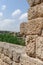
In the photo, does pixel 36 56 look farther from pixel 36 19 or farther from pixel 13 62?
pixel 13 62

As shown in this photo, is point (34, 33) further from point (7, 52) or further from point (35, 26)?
point (7, 52)

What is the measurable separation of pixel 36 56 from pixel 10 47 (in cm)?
228

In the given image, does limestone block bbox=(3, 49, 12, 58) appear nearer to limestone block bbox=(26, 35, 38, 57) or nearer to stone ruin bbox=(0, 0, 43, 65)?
stone ruin bbox=(0, 0, 43, 65)

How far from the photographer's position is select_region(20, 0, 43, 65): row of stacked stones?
3.03 m

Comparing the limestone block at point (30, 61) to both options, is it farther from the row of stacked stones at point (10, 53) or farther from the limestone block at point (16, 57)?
the limestone block at point (16, 57)

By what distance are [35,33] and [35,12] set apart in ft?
1.02

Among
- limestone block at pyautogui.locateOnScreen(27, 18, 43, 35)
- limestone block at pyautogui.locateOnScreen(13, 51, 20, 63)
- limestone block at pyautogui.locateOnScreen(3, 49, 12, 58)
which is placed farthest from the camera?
limestone block at pyautogui.locateOnScreen(3, 49, 12, 58)

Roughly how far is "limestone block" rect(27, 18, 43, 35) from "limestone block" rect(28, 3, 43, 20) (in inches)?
3.0

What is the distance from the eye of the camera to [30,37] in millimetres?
3305

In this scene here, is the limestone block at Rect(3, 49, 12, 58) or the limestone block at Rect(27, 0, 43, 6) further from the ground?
the limestone block at Rect(27, 0, 43, 6)

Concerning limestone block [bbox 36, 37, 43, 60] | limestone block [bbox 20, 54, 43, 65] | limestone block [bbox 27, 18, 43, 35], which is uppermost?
limestone block [bbox 27, 18, 43, 35]

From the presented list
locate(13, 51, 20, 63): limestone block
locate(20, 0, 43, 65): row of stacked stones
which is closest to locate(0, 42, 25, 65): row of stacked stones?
locate(13, 51, 20, 63): limestone block

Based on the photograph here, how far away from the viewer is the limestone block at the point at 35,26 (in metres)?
3.09

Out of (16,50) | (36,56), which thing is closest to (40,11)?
(36,56)
